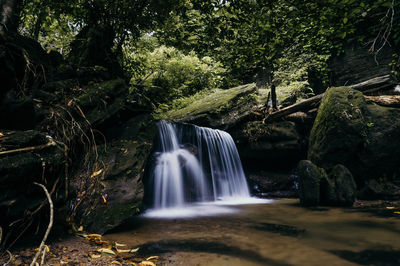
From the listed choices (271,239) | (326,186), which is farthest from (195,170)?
(271,239)

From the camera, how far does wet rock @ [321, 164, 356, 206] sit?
4.93 m

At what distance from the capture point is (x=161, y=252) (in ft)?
8.50

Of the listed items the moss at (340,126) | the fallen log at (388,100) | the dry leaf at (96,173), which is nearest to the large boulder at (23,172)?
the dry leaf at (96,173)

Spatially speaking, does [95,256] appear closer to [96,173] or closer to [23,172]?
[23,172]

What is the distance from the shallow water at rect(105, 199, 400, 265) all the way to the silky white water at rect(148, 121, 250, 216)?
1.77m

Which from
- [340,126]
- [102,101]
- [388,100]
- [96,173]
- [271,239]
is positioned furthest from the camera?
[388,100]

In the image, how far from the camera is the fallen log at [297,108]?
7595 mm

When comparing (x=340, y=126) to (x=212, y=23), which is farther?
(x=340, y=126)

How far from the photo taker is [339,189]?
16.5 ft

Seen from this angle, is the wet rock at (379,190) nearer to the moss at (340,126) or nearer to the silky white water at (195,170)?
the moss at (340,126)

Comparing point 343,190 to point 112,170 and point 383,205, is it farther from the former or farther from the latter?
point 112,170

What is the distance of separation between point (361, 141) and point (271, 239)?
13.4 ft

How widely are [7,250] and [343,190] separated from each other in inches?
219

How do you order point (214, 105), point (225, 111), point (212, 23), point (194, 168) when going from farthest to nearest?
point (214, 105) → point (225, 111) → point (194, 168) → point (212, 23)
